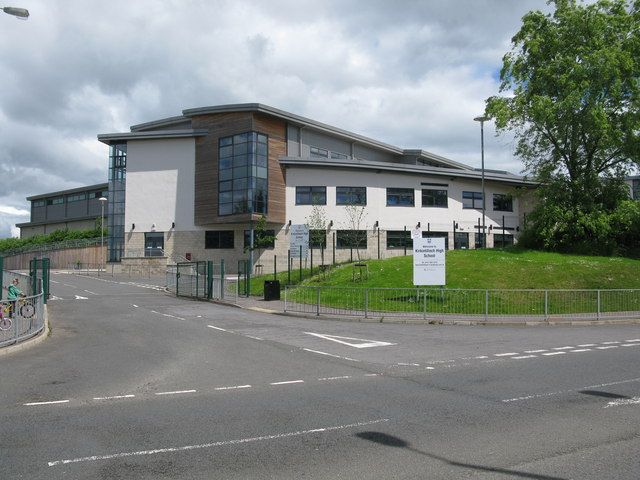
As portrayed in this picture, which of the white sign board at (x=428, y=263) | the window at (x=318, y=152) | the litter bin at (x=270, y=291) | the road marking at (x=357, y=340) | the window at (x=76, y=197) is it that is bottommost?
the road marking at (x=357, y=340)

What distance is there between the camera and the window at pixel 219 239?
49.2m

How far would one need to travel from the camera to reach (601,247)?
35156mm

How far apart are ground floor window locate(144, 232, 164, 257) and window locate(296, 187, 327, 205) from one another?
42.6 ft

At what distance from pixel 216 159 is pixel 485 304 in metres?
33.8

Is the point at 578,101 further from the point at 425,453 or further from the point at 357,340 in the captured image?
the point at 425,453

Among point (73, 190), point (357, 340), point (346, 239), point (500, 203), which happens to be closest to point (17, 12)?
point (357, 340)

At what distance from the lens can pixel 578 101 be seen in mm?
33469

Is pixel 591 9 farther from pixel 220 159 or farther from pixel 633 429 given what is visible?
pixel 633 429

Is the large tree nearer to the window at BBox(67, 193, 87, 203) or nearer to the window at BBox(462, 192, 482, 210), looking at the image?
the window at BBox(462, 192, 482, 210)

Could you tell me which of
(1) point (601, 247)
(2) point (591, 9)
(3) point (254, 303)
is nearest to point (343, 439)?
(3) point (254, 303)

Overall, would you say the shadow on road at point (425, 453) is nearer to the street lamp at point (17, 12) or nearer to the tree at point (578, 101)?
the street lamp at point (17, 12)

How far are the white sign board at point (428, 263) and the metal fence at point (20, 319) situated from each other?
13707mm

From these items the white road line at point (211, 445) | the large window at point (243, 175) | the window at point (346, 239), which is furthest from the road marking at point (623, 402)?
the large window at point (243, 175)

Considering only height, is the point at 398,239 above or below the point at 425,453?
above
